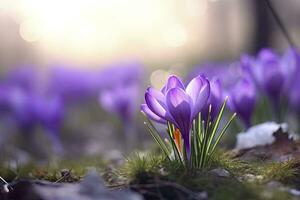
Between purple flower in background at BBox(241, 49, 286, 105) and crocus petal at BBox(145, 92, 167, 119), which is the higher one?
purple flower in background at BBox(241, 49, 286, 105)

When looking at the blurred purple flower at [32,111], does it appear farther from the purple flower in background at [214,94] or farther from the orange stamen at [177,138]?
the orange stamen at [177,138]

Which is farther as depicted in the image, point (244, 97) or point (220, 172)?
point (244, 97)

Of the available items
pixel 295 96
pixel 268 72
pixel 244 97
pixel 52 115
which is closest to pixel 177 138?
pixel 244 97

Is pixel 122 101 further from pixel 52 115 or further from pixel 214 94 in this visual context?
pixel 214 94

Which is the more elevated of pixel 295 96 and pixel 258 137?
pixel 295 96

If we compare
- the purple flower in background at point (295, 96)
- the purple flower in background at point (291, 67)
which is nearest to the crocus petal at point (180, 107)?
the purple flower in background at point (291, 67)

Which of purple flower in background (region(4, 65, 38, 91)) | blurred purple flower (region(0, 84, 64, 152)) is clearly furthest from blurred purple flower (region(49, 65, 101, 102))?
blurred purple flower (region(0, 84, 64, 152))

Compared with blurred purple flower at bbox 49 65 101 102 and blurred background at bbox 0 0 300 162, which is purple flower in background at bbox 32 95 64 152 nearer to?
blurred background at bbox 0 0 300 162
